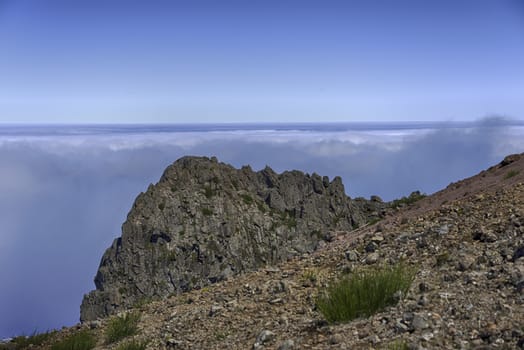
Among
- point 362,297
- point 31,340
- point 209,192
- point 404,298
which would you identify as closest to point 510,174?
point 404,298

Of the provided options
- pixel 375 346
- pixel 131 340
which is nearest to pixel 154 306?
pixel 131 340

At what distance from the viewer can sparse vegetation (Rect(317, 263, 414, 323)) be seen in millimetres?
8445

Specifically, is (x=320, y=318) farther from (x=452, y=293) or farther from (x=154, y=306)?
(x=154, y=306)

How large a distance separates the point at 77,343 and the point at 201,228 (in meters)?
111

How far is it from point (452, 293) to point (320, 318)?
2.47 meters

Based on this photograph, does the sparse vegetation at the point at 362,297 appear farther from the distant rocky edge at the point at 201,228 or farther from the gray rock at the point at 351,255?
the distant rocky edge at the point at 201,228

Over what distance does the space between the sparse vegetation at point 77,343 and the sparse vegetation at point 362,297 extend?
638cm

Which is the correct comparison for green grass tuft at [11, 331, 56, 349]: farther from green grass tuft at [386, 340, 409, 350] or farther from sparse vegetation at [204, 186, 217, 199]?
sparse vegetation at [204, 186, 217, 199]

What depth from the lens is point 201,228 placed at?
122125 mm

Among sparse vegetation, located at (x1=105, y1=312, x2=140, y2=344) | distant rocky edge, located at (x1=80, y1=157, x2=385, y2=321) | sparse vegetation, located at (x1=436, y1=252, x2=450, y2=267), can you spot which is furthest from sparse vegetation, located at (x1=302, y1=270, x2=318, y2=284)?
distant rocky edge, located at (x1=80, y1=157, x2=385, y2=321)

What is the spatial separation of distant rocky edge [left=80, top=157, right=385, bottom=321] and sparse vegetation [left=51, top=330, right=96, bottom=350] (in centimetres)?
9538

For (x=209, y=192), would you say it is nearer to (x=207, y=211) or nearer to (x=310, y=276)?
(x=207, y=211)

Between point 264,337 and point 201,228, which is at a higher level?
point 264,337

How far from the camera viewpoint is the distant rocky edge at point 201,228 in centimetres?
11375
